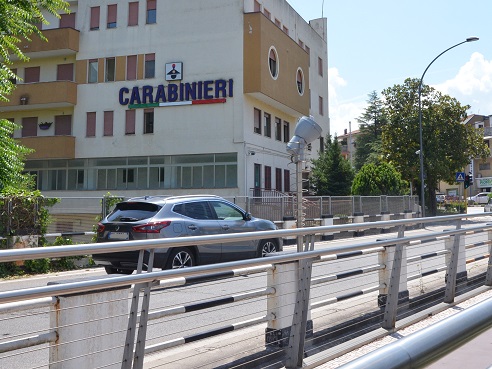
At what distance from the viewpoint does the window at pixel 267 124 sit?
3650cm

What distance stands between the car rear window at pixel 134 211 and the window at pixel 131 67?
25217 mm

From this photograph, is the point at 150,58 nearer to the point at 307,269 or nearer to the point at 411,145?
the point at 411,145

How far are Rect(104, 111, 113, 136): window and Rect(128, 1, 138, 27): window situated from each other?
5811 mm

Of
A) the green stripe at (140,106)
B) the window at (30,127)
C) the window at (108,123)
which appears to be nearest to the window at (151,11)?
the green stripe at (140,106)

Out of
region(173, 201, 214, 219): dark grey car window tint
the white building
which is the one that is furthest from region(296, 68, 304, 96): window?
region(173, 201, 214, 219): dark grey car window tint

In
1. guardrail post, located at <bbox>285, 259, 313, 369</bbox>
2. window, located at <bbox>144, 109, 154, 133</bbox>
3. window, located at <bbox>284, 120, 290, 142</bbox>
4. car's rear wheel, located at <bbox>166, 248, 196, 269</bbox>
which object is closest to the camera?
guardrail post, located at <bbox>285, 259, 313, 369</bbox>

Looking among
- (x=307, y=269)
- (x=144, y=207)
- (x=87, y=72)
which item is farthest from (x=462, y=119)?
(x=307, y=269)

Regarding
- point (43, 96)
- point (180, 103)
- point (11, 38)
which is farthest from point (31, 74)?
point (11, 38)

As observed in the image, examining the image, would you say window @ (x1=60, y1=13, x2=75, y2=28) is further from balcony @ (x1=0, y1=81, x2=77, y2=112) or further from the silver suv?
the silver suv

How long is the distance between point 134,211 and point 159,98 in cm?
2407

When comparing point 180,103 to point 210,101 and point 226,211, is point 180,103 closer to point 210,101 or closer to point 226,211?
point 210,101

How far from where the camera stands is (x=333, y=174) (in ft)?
135

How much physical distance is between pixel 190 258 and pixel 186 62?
25454 millimetres

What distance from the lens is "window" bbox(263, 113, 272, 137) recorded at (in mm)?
36500
